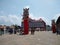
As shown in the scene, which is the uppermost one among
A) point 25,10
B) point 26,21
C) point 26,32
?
point 25,10

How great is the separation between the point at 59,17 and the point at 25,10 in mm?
16250

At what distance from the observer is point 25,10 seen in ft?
199

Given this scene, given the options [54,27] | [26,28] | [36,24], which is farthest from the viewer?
[36,24]

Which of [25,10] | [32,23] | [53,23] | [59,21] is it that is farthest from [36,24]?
[25,10]

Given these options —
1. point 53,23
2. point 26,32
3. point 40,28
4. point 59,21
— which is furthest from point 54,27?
point 40,28

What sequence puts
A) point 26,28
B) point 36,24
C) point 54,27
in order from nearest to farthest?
point 26,28 < point 54,27 < point 36,24

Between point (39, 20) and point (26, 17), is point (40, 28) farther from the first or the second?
point (26, 17)

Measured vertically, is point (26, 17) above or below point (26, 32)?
above

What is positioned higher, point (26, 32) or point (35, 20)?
point (35, 20)

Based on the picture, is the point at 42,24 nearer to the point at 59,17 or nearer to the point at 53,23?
the point at 53,23

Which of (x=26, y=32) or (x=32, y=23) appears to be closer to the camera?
(x=26, y=32)

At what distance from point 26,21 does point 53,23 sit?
2904 centimetres

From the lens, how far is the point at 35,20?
16925 cm

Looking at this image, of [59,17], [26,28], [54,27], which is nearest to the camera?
[26,28]
